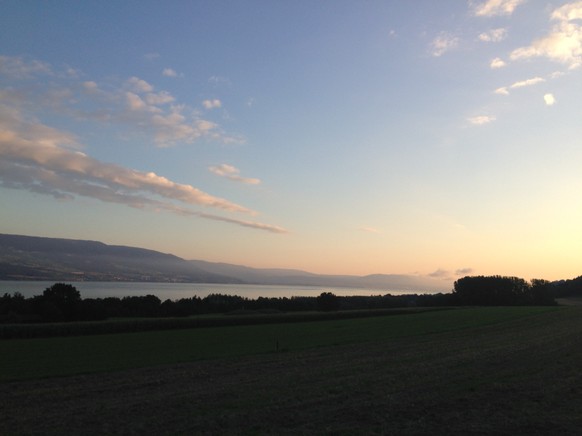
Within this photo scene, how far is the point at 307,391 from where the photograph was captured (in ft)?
53.7

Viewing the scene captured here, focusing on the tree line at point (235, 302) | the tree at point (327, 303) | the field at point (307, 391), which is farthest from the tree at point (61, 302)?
the tree at point (327, 303)

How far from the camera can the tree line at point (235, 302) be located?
74312 mm

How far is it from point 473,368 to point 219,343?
901 inches

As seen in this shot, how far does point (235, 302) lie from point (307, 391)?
98.8m

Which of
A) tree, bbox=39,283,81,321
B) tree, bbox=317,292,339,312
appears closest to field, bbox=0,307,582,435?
tree, bbox=39,283,81,321

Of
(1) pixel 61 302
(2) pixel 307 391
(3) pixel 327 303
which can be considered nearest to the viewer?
(2) pixel 307 391

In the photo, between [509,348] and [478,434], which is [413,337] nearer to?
[509,348]

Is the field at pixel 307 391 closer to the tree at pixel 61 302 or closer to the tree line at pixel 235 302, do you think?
the tree at pixel 61 302

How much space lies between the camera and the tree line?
74.3m

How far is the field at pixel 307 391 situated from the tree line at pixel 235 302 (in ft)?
149

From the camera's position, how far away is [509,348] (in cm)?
2798

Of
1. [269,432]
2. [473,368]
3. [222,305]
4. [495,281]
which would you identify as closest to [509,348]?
[473,368]

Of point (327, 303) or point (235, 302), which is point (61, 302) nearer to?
point (235, 302)

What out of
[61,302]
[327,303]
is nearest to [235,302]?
[327,303]
